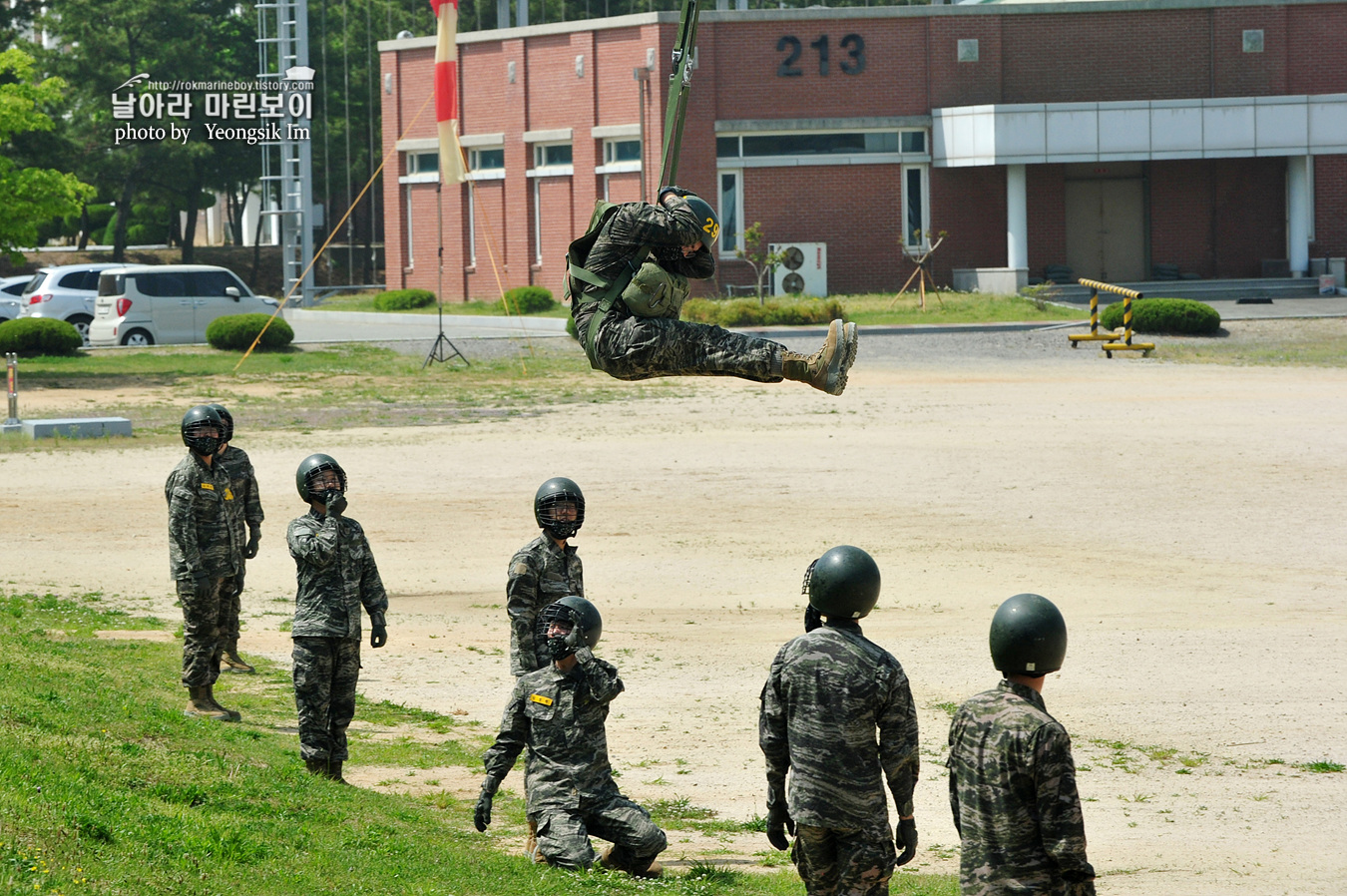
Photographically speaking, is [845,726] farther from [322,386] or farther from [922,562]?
[322,386]

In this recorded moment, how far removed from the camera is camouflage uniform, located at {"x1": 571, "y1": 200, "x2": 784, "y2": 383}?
321 inches

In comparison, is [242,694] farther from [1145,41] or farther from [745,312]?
[1145,41]

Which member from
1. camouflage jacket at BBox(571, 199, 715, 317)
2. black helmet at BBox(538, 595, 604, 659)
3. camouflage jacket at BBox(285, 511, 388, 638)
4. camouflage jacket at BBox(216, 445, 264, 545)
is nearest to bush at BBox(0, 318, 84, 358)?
camouflage jacket at BBox(216, 445, 264, 545)

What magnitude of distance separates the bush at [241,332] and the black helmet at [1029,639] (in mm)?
36060

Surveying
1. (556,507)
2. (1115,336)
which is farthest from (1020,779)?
(1115,336)

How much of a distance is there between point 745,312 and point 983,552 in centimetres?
2631

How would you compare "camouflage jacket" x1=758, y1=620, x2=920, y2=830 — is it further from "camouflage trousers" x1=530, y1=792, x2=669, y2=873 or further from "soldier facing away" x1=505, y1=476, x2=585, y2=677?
"soldier facing away" x1=505, y1=476, x2=585, y2=677

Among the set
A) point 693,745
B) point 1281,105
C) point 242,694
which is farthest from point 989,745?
point 1281,105

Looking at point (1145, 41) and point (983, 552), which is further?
point (1145, 41)

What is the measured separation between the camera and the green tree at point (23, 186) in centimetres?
3033

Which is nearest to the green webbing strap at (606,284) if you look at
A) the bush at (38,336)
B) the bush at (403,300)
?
the bush at (38,336)

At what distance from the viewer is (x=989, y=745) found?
5430 millimetres

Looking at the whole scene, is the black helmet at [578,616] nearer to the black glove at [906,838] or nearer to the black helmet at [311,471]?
the black glove at [906,838]

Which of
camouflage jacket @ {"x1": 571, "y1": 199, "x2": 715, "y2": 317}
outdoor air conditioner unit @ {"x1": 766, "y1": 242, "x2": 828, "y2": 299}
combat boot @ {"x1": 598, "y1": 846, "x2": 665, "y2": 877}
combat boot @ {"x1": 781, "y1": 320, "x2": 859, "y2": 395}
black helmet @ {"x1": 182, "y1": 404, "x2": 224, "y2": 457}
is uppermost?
outdoor air conditioner unit @ {"x1": 766, "y1": 242, "x2": 828, "y2": 299}
